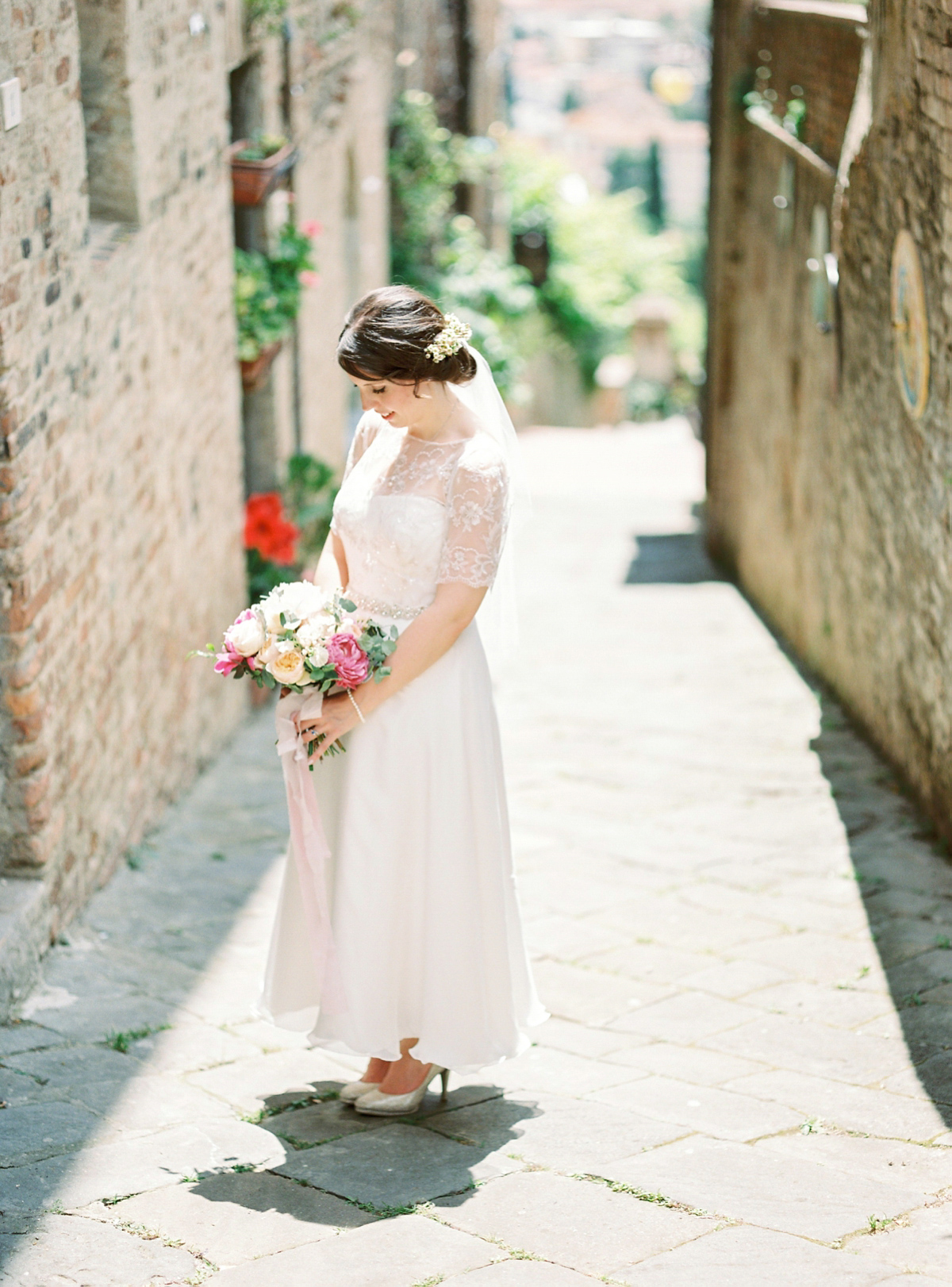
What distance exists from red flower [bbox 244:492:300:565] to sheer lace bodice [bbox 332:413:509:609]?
349 cm

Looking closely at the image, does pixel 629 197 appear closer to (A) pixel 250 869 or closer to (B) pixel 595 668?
(B) pixel 595 668

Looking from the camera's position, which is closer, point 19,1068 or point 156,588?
point 19,1068

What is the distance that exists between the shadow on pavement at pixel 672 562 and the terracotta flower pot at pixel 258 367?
13.2 feet

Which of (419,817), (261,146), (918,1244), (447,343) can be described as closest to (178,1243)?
(419,817)

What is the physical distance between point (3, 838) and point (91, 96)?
2367 millimetres

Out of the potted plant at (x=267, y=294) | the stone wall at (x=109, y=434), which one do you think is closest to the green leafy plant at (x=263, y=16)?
the stone wall at (x=109, y=434)

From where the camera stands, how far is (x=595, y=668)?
767 centimetres

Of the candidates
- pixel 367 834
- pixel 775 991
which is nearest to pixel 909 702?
pixel 775 991

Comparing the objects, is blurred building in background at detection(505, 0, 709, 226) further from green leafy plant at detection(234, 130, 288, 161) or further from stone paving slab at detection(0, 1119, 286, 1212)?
stone paving slab at detection(0, 1119, 286, 1212)

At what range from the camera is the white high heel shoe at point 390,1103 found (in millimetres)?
3227

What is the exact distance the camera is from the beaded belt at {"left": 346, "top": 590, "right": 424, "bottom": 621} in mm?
3154

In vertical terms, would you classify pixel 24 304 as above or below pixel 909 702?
above

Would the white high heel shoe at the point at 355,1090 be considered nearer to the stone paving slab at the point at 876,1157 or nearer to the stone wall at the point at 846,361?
the stone paving slab at the point at 876,1157

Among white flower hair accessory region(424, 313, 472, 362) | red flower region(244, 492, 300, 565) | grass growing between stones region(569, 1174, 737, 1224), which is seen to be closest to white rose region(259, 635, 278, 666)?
white flower hair accessory region(424, 313, 472, 362)
